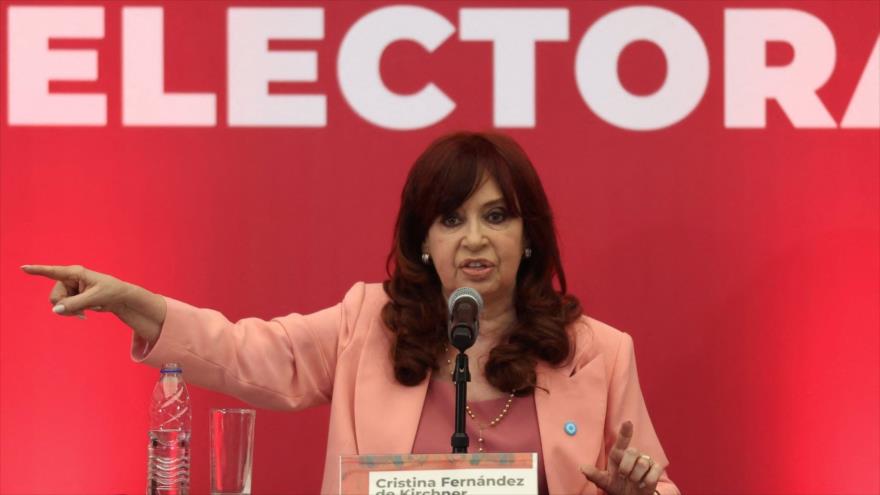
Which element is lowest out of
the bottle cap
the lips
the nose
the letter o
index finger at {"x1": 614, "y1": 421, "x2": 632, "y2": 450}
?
index finger at {"x1": 614, "y1": 421, "x2": 632, "y2": 450}

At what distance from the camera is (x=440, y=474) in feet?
6.77

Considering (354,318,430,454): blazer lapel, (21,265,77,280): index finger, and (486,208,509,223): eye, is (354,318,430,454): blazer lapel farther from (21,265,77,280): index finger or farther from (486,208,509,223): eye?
(21,265,77,280): index finger

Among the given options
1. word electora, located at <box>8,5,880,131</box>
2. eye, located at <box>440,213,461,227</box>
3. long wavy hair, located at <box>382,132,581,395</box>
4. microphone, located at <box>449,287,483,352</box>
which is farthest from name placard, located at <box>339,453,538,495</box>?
word electora, located at <box>8,5,880,131</box>

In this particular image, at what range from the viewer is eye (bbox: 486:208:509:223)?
9.73 feet

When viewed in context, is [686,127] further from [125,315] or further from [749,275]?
[125,315]

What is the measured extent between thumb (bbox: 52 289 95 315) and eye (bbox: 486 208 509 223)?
91 centimetres

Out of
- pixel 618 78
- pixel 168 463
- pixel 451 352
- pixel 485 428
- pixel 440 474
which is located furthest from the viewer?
pixel 618 78

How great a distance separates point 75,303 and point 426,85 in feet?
4.92

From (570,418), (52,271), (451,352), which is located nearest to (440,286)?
(451,352)

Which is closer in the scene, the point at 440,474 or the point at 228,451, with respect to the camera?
the point at 440,474

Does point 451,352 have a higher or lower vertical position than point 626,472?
higher

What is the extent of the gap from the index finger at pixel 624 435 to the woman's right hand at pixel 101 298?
3.28 feet

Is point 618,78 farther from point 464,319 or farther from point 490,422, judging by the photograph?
point 464,319

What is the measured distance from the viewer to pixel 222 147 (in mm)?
3713
